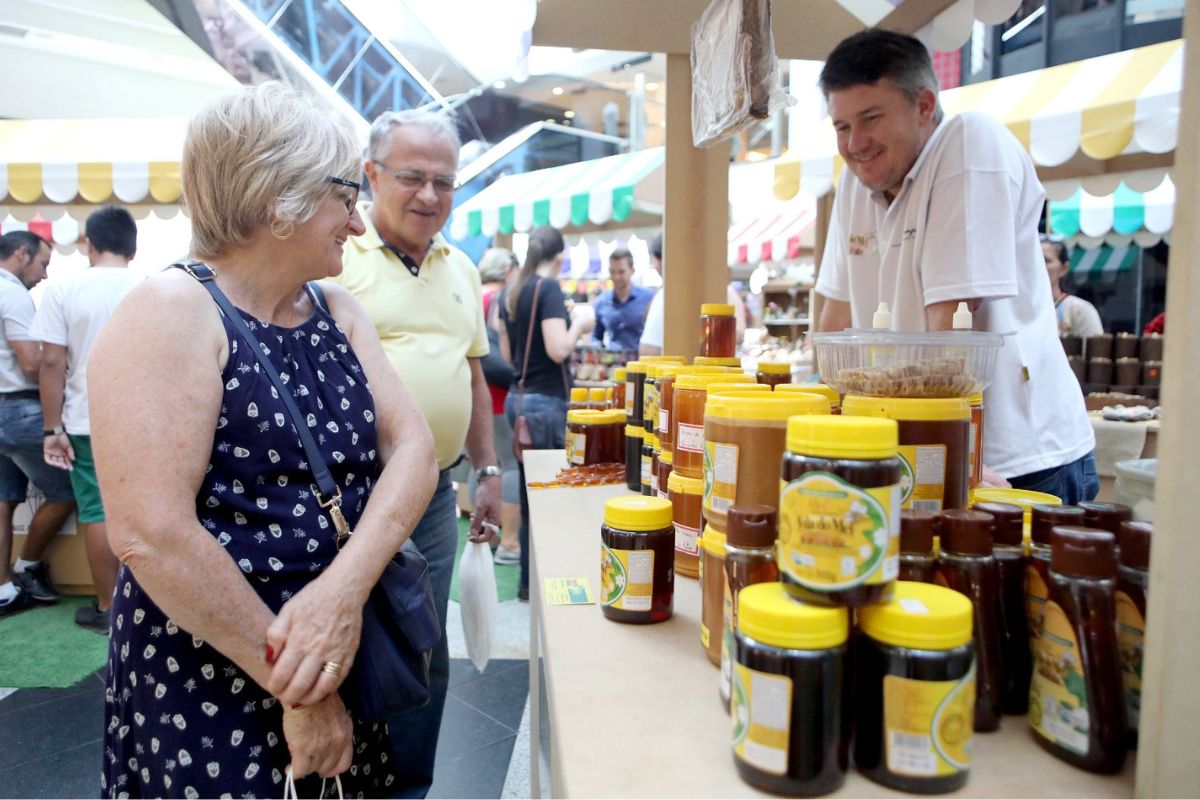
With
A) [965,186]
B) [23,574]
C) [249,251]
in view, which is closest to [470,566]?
[249,251]

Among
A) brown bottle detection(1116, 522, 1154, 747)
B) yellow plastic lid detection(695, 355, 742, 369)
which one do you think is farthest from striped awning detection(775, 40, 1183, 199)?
brown bottle detection(1116, 522, 1154, 747)

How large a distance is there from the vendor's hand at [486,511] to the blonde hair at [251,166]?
1.20 m

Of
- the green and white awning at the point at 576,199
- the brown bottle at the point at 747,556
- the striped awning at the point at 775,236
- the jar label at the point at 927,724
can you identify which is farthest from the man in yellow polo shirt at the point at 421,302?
the striped awning at the point at 775,236

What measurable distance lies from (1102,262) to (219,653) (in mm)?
13955

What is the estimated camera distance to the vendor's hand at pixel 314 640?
1098mm

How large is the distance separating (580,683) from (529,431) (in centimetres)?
306

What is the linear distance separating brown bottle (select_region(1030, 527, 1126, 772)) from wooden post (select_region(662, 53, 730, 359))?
220cm

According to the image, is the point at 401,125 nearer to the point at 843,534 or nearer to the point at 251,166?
the point at 251,166

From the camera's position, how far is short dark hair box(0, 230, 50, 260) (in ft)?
13.2

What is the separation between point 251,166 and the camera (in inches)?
47.0

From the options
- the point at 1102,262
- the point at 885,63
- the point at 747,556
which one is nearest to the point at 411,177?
the point at 885,63

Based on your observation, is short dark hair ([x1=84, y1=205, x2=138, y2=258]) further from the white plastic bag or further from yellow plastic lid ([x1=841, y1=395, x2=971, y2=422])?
yellow plastic lid ([x1=841, y1=395, x2=971, y2=422])

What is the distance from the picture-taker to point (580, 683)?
937mm

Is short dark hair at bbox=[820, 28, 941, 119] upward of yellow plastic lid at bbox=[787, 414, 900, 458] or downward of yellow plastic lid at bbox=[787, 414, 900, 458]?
upward
